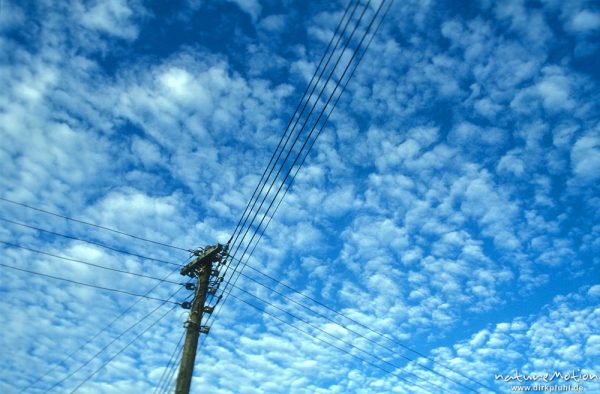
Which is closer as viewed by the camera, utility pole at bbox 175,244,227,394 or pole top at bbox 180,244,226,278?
utility pole at bbox 175,244,227,394

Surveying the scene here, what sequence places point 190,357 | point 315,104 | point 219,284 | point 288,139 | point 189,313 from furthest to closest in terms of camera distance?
point 219,284 → point 189,313 → point 190,357 → point 288,139 → point 315,104

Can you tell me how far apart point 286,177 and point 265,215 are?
2663 millimetres

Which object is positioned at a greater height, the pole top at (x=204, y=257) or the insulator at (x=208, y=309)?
the pole top at (x=204, y=257)

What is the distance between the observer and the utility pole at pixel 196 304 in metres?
10.8

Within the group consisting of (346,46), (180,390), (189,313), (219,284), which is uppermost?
(346,46)

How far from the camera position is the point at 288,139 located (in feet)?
33.4

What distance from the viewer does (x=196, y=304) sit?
12852 millimetres

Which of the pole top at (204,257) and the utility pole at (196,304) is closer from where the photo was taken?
the utility pole at (196,304)

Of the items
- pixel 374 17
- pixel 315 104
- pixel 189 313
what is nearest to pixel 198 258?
pixel 189 313

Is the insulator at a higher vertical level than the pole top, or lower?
lower

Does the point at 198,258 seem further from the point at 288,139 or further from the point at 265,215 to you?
the point at 288,139

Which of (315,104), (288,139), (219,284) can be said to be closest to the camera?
(315,104)

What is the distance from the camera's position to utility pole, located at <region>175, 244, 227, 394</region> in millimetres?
10828

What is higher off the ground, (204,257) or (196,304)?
(204,257)
